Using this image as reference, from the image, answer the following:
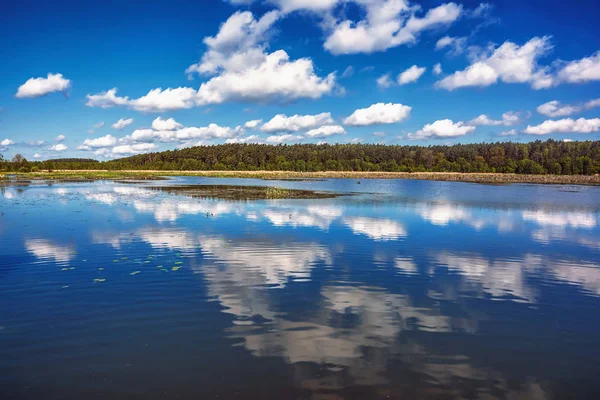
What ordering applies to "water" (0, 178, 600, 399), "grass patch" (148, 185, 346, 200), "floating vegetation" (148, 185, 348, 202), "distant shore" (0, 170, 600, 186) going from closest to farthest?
"water" (0, 178, 600, 399)
"grass patch" (148, 185, 346, 200)
"floating vegetation" (148, 185, 348, 202)
"distant shore" (0, 170, 600, 186)

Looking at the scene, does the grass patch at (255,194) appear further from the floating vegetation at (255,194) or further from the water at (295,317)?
the water at (295,317)

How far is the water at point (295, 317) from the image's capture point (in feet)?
26.0

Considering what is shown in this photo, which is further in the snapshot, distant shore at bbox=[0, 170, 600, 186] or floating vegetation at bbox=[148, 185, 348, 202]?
distant shore at bbox=[0, 170, 600, 186]

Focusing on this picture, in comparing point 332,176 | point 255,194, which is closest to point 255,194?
point 255,194

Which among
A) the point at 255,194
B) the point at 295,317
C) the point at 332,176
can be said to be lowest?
the point at 295,317

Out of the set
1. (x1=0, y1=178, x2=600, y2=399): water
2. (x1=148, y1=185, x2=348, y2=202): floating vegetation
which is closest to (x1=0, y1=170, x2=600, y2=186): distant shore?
(x1=148, y1=185, x2=348, y2=202): floating vegetation

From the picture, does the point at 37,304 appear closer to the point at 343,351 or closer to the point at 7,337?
the point at 7,337

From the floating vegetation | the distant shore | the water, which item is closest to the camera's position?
the water

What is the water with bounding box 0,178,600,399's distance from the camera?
7930mm

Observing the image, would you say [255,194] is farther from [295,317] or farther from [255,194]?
[295,317]

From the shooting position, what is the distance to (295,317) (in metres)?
11.1

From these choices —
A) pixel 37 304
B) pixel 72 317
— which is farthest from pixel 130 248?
pixel 72 317

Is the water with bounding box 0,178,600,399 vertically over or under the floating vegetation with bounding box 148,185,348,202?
under

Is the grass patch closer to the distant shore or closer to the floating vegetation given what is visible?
the floating vegetation
